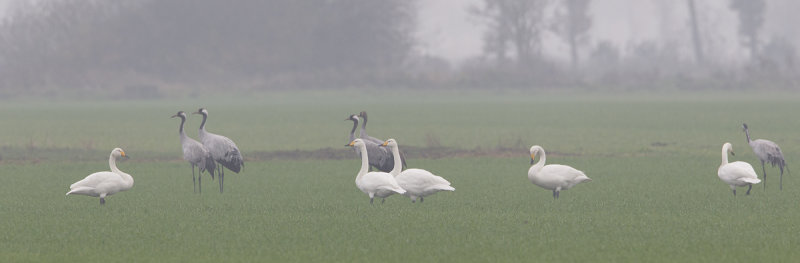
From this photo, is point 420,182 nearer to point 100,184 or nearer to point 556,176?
point 556,176

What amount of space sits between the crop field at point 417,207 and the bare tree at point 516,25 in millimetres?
52868

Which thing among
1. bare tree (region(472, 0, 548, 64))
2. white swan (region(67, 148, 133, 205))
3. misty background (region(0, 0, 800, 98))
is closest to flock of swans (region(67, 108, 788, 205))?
white swan (region(67, 148, 133, 205))

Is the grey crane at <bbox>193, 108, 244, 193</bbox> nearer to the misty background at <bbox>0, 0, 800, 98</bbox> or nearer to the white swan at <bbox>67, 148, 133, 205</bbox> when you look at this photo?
the white swan at <bbox>67, 148, 133, 205</bbox>

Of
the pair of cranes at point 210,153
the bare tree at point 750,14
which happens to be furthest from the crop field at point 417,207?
the bare tree at point 750,14

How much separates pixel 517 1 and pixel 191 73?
26660mm

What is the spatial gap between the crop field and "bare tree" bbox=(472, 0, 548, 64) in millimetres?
52868

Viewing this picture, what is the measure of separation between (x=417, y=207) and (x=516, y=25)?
75645mm

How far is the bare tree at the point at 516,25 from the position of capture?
9000cm

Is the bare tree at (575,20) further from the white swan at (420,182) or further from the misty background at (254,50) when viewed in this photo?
the white swan at (420,182)

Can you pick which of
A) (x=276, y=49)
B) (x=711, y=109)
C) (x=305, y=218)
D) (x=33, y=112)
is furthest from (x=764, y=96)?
(x=305, y=218)

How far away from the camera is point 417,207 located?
15.7 metres

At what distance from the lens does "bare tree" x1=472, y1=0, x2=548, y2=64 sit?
9000cm

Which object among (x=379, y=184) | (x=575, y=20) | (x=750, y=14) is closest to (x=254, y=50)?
(x=575, y=20)

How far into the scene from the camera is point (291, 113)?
5450 cm
